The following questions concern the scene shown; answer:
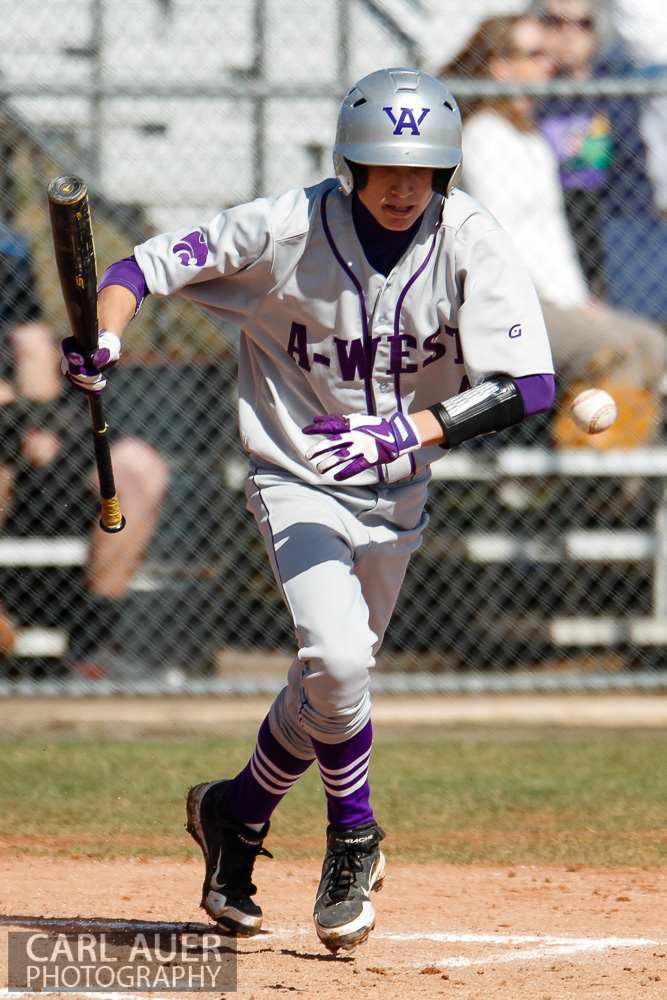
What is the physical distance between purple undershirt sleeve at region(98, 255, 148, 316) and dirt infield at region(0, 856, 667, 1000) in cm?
148

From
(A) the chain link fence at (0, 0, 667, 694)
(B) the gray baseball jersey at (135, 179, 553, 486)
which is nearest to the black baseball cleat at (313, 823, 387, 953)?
(B) the gray baseball jersey at (135, 179, 553, 486)

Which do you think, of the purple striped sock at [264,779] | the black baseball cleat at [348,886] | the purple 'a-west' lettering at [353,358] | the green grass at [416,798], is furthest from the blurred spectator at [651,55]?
the black baseball cleat at [348,886]

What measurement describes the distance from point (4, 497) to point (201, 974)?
326 centimetres

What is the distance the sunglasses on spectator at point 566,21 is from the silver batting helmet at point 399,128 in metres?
3.24

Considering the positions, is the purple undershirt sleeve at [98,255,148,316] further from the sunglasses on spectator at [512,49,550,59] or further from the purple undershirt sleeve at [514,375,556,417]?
the sunglasses on spectator at [512,49,550,59]

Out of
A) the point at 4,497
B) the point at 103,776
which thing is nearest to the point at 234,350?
the point at 4,497

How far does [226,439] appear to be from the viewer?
5.73m

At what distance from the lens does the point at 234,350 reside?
5.91 metres

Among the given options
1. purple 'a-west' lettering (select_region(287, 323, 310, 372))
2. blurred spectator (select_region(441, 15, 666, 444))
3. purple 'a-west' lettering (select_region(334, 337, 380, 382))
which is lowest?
purple 'a-west' lettering (select_region(334, 337, 380, 382))

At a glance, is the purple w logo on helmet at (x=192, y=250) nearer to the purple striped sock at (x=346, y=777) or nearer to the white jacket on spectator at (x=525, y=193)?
the purple striped sock at (x=346, y=777)

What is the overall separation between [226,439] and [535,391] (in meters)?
3.21

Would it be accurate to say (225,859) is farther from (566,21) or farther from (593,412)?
(566,21)

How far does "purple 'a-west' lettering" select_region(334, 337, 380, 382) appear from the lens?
9.37 feet

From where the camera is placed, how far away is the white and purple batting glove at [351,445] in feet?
7.88
